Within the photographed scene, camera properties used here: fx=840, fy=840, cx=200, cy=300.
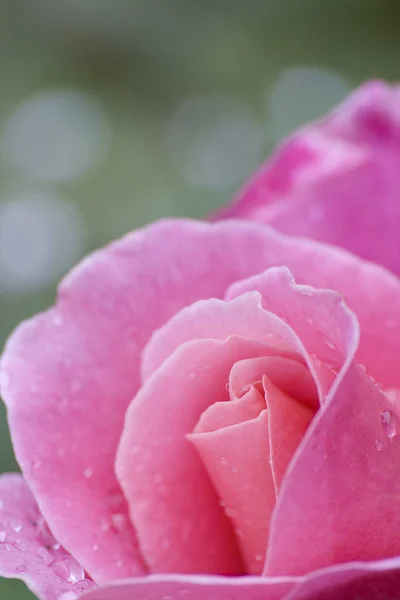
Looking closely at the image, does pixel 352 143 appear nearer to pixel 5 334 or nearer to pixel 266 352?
pixel 266 352

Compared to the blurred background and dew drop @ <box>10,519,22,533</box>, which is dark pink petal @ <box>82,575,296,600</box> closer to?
dew drop @ <box>10,519,22,533</box>

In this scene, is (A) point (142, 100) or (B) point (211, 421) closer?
(B) point (211, 421)

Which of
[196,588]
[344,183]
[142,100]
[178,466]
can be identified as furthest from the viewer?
[142,100]

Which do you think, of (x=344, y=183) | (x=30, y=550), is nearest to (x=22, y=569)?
(x=30, y=550)

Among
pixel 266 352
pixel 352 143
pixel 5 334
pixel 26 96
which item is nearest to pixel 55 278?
pixel 5 334

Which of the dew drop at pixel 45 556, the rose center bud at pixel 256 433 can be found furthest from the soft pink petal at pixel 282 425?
the dew drop at pixel 45 556

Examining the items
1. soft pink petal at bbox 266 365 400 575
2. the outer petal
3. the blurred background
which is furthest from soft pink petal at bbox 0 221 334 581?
the blurred background

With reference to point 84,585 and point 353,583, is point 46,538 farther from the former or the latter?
point 353,583
